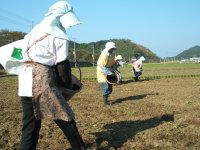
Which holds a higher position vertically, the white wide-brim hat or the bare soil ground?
the white wide-brim hat

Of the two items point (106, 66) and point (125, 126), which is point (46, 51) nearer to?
point (125, 126)

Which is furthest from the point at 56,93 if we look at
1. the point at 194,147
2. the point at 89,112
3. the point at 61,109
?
the point at 89,112

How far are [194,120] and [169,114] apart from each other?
38.6 inches

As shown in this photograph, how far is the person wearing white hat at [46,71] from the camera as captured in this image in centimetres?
463

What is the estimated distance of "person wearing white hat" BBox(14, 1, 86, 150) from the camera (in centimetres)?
463

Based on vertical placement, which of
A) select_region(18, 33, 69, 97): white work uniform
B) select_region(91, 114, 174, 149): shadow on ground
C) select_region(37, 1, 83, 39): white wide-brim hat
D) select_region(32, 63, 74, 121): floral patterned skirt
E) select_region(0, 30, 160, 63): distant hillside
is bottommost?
select_region(91, 114, 174, 149): shadow on ground

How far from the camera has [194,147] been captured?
594 centimetres

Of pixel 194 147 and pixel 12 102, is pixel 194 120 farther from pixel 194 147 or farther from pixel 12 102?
pixel 12 102

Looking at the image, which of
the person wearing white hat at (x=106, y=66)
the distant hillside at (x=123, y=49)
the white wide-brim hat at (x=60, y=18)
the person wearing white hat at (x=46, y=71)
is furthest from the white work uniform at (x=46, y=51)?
the distant hillside at (x=123, y=49)

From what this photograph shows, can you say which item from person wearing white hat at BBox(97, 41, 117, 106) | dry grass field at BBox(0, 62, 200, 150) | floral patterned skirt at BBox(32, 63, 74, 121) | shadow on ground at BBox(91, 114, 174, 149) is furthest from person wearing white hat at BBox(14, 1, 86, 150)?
person wearing white hat at BBox(97, 41, 117, 106)

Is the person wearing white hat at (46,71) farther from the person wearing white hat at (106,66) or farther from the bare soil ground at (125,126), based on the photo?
the person wearing white hat at (106,66)

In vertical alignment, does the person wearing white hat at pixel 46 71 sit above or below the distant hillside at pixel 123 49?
below

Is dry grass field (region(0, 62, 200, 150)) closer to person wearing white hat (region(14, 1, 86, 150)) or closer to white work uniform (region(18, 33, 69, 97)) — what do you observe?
person wearing white hat (region(14, 1, 86, 150))

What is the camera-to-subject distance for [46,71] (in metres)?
4.68
